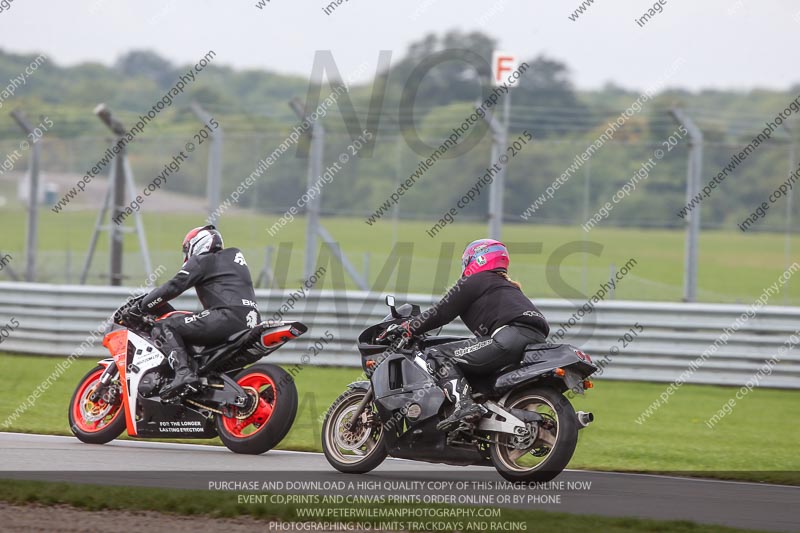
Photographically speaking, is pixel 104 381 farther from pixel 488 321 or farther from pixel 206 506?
pixel 488 321

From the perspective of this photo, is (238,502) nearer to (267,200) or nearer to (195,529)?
(195,529)

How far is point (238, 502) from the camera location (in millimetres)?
7172

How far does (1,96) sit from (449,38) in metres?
40.5

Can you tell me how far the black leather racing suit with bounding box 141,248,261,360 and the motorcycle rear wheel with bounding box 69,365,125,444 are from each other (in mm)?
657

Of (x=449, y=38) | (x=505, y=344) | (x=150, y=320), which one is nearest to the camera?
(x=505, y=344)

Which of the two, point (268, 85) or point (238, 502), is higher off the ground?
point (268, 85)

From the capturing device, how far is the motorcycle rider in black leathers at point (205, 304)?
9.73 m

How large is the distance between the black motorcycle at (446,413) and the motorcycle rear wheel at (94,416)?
2071mm

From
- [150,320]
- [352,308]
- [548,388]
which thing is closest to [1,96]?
[352,308]

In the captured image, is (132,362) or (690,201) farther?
(690,201)

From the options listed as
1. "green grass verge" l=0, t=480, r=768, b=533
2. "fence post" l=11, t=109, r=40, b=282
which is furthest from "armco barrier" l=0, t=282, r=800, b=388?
"green grass verge" l=0, t=480, r=768, b=533

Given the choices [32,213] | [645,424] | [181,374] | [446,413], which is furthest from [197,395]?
[32,213]

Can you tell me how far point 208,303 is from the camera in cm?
995

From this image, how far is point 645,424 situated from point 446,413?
4580mm
